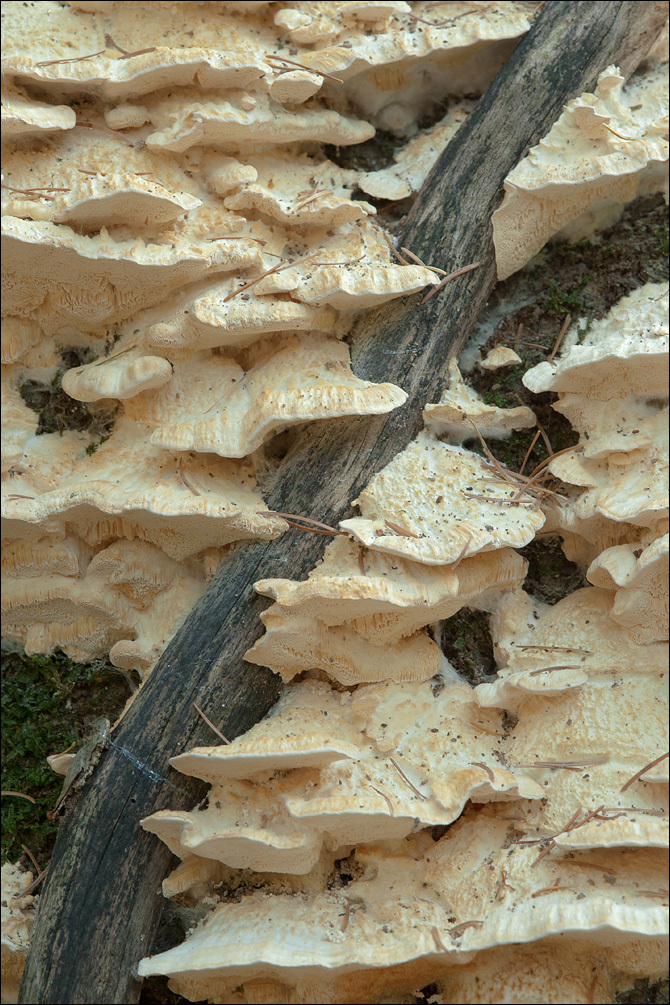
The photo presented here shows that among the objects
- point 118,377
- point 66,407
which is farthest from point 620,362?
point 66,407

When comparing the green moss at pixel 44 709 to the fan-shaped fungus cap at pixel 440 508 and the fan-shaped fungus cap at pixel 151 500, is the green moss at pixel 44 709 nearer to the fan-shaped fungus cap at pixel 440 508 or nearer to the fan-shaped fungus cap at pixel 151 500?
the fan-shaped fungus cap at pixel 151 500

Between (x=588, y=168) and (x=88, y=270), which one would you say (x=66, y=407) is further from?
(x=588, y=168)

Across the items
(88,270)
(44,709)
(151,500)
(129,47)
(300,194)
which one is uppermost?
(129,47)

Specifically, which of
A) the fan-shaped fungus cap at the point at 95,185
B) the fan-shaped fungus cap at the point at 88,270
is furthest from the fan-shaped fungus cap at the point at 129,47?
the fan-shaped fungus cap at the point at 88,270

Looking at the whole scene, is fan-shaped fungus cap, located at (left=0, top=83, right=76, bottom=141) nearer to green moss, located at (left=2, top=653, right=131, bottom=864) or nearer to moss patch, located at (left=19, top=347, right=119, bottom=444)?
moss patch, located at (left=19, top=347, right=119, bottom=444)

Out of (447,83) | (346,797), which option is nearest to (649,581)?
(346,797)

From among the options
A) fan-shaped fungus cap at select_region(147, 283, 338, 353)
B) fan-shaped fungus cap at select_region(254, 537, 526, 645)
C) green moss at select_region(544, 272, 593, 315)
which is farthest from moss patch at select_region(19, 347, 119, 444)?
green moss at select_region(544, 272, 593, 315)

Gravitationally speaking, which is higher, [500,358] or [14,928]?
[500,358]
